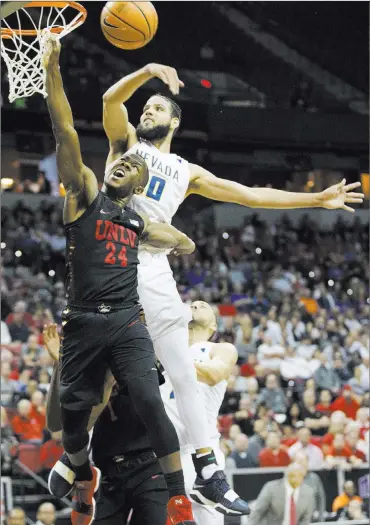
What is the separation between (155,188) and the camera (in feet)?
20.0

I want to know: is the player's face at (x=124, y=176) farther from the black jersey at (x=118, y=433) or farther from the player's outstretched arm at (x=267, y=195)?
the black jersey at (x=118, y=433)

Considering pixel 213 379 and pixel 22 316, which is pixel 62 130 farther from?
pixel 22 316

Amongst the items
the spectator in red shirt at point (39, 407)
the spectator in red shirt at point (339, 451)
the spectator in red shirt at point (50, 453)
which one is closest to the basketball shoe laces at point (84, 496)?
the spectator in red shirt at point (50, 453)

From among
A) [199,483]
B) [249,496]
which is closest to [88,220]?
[199,483]

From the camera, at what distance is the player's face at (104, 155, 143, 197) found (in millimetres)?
5527

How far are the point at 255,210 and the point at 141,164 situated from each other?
1752cm

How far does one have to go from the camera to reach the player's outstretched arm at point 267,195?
20.5 feet

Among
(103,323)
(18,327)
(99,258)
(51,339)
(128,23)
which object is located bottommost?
(18,327)

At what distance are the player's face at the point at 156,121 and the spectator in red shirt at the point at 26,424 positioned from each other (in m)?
6.05

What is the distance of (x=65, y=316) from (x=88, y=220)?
52cm

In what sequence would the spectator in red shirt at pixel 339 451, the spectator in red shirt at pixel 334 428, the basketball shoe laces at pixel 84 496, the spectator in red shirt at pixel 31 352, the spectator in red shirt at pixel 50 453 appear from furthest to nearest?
1. the spectator in red shirt at pixel 31 352
2. the spectator in red shirt at pixel 334 428
3. the spectator in red shirt at pixel 339 451
4. the spectator in red shirt at pixel 50 453
5. the basketball shoe laces at pixel 84 496

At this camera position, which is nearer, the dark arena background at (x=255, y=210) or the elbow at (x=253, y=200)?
the elbow at (x=253, y=200)

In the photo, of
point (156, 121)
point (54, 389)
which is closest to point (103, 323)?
point (54, 389)

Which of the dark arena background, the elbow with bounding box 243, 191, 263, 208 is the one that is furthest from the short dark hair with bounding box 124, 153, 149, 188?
the dark arena background
